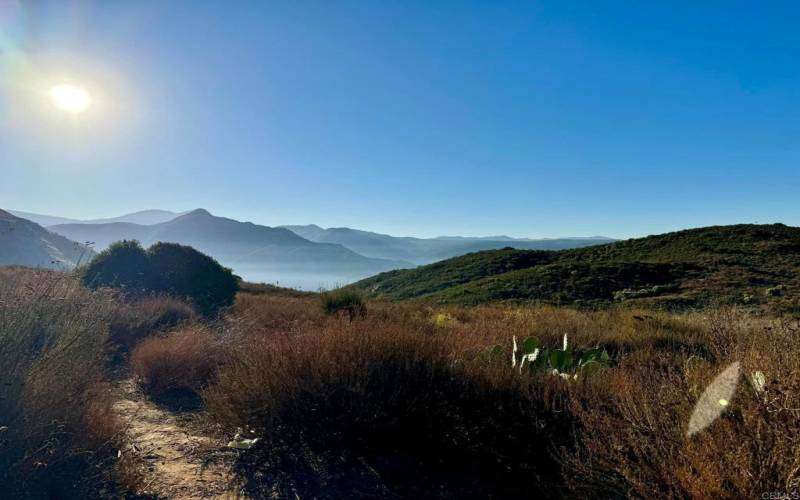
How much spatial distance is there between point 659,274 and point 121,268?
24530 millimetres

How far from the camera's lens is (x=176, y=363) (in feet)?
18.8

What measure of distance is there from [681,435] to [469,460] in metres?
1.63

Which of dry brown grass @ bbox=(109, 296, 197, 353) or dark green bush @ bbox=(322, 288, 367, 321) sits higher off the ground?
dark green bush @ bbox=(322, 288, 367, 321)

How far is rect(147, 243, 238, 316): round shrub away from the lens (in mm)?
12266

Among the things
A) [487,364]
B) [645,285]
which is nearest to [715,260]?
[645,285]

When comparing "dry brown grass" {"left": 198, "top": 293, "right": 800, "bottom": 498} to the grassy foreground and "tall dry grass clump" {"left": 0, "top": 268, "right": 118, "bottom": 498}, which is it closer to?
the grassy foreground

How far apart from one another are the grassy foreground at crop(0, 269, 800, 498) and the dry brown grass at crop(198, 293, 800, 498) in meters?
0.01

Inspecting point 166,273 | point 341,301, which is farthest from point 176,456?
point 166,273

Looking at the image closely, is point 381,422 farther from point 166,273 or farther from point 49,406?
point 166,273

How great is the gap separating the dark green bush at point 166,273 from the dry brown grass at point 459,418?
27.9 feet

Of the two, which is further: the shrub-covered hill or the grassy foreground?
the shrub-covered hill

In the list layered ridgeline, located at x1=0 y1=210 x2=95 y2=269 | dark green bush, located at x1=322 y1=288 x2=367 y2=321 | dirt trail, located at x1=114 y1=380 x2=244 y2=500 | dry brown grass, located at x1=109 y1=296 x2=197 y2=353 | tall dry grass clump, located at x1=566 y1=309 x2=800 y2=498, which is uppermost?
layered ridgeline, located at x1=0 y1=210 x2=95 y2=269

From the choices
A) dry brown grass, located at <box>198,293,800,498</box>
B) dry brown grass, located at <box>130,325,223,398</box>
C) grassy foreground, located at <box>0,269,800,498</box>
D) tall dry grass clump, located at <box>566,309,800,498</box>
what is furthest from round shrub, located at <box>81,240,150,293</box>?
tall dry grass clump, located at <box>566,309,800,498</box>

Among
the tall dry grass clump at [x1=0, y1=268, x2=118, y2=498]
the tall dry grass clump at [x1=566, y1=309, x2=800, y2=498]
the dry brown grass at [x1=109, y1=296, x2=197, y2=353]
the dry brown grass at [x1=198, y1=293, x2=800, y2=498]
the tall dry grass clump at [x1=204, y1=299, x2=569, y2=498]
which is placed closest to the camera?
the tall dry grass clump at [x1=566, y1=309, x2=800, y2=498]
